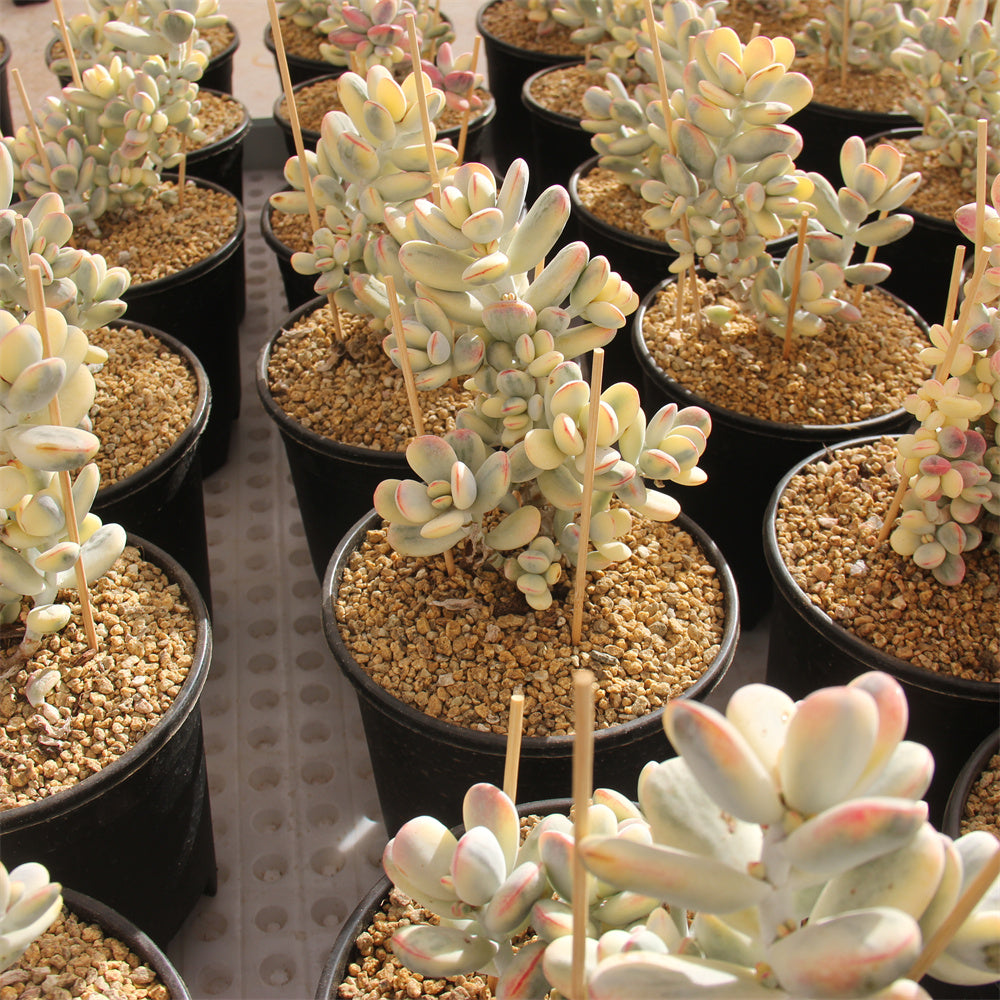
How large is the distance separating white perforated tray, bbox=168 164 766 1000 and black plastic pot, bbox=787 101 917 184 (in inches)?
48.0

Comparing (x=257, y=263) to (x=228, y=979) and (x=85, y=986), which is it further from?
(x=85, y=986)

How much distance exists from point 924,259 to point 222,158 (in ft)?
4.74

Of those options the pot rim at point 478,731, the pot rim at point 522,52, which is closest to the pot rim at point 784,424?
the pot rim at point 478,731

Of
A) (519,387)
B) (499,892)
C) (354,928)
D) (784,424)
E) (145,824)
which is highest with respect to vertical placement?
(519,387)

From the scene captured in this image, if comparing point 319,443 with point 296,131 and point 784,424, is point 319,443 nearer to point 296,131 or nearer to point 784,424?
point 296,131

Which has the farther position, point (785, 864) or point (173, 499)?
point (173, 499)

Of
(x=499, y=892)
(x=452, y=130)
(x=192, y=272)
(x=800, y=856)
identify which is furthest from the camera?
(x=452, y=130)

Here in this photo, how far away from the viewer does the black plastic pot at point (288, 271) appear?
1871 millimetres

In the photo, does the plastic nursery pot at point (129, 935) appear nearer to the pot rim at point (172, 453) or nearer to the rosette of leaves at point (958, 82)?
the pot rim at point (172, 453)

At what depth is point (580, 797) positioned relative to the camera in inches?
19.4

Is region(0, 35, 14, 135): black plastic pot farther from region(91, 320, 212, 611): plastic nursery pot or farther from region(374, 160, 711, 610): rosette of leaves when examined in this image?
region(374, 160, 711, 610): rosette of leaves

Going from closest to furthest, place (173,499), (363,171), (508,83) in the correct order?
(363,171) < (173,499) < (508,83)

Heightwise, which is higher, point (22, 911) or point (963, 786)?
point (22, 911)

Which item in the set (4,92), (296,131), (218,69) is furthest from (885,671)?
(4,92)
